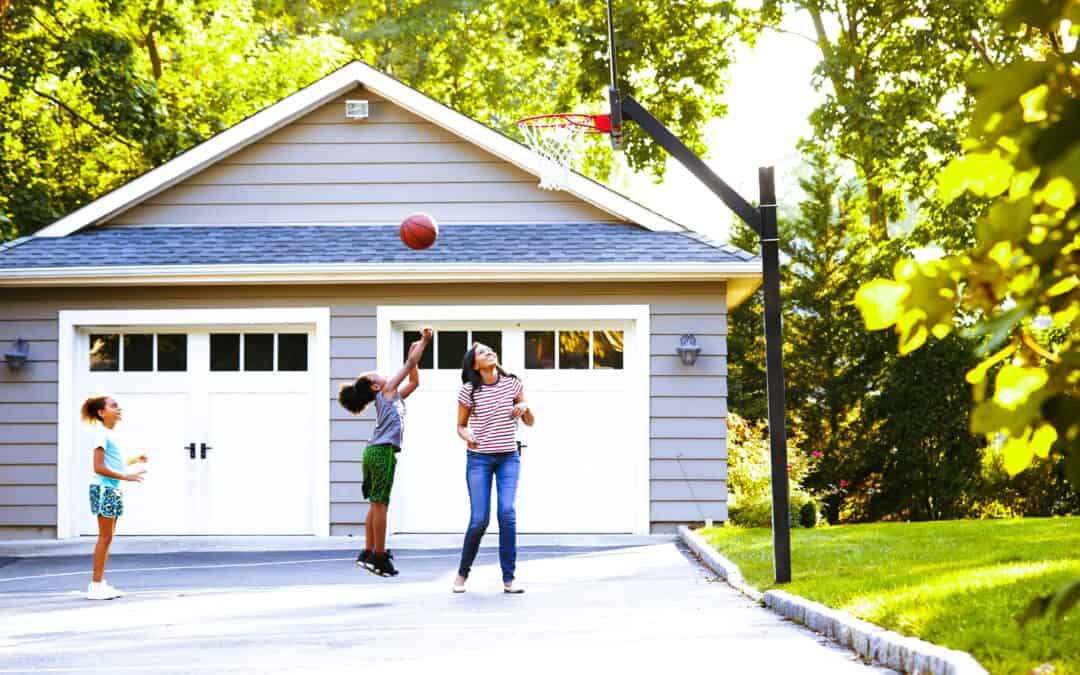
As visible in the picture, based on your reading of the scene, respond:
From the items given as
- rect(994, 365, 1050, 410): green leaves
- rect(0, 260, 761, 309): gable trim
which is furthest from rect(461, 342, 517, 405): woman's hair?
rect(994, 365, 1050, 410): green leaves

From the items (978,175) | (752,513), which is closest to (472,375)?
(752,513)

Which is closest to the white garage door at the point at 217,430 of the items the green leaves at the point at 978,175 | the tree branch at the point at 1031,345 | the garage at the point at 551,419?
the garage at the point at 551,419

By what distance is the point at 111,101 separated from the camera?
1994 cm

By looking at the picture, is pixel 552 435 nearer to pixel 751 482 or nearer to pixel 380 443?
pixel 751 482

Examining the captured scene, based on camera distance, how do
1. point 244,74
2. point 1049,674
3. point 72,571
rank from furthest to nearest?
point 244,74 < point 72,571 < point 1049,674

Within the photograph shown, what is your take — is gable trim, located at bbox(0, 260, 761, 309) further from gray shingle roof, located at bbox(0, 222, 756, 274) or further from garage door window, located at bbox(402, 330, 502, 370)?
garage door window, located at bbox(402, 330, 502, 370)

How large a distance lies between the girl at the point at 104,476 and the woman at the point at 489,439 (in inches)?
92.9

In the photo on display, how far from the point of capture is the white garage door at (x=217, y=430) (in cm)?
1468

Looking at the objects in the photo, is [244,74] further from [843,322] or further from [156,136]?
[843,322]

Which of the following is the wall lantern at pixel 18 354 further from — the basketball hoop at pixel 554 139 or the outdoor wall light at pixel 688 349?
the outdoor wall light at pixel 688 349

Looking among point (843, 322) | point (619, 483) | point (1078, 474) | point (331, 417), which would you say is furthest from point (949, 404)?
point (1078, 474)

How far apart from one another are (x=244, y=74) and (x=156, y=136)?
704cm

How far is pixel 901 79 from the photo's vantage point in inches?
889

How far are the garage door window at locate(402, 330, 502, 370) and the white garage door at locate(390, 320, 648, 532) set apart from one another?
2cm
